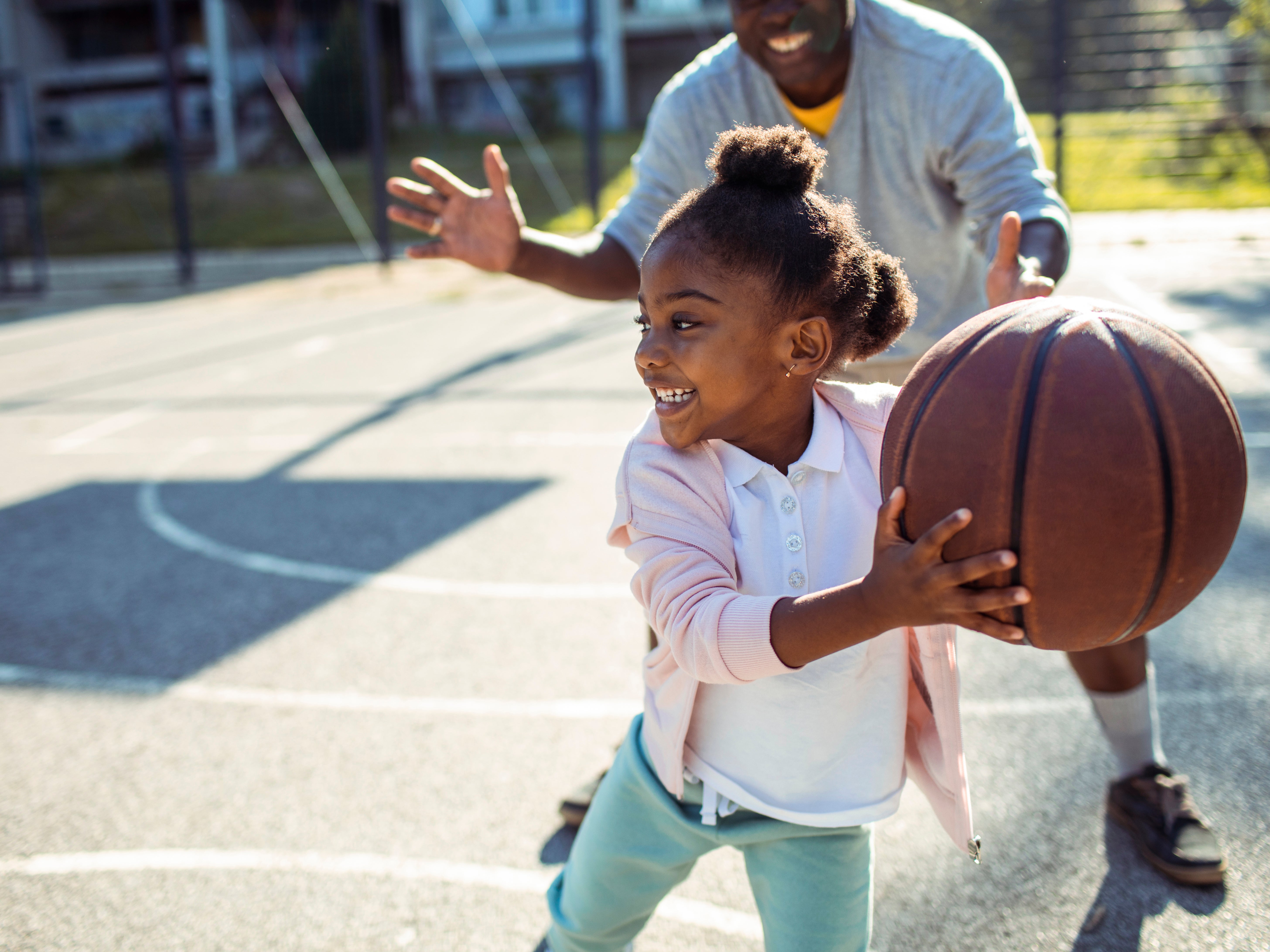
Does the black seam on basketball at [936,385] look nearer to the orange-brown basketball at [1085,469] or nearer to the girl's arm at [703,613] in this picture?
the orange-brown basketball at [1085,469]

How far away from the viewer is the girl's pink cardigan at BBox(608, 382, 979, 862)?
151 cm

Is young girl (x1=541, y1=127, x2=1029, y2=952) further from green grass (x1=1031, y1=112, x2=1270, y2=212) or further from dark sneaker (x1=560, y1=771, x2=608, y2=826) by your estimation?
green grass (x1=1031, y1=112, x2=1270, y2=212)

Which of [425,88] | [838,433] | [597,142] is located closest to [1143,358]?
[838,433]

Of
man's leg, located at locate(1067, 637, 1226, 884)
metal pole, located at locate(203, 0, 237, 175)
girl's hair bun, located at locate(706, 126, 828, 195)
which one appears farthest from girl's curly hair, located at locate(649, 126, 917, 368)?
metal pole, located at locate(203, 0, 237, 175)

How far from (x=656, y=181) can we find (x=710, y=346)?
3.78 ft

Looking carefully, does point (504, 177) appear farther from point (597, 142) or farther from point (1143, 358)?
point (597, 142)

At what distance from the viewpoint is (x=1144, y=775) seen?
2.64 metres

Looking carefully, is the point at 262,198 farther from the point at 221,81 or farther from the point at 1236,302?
the point at 1236,302

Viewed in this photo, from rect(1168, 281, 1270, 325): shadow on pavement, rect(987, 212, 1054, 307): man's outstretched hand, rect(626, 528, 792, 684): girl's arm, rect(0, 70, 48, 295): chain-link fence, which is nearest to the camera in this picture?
rect(626, 528, 792, 684): girl's arm

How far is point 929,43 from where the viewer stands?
2.36 metres

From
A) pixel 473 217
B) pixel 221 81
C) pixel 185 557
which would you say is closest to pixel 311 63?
pixel 221 81

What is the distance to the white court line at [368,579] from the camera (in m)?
4.57

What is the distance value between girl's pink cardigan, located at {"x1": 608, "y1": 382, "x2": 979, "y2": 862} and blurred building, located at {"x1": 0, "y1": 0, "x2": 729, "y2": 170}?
28132 millimetres

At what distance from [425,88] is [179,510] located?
88.7ft
